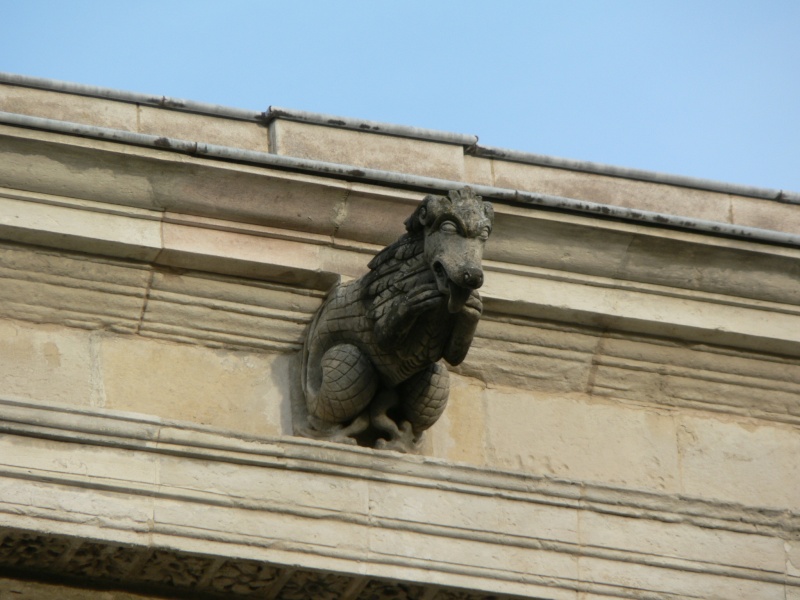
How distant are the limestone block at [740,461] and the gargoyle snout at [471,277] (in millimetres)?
1250

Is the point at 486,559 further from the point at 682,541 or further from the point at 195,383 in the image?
the point at 195,383

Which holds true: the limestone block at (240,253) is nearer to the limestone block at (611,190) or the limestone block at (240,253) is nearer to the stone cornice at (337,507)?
the stone cornice at (337,507)

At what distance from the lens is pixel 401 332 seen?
6.99 meters

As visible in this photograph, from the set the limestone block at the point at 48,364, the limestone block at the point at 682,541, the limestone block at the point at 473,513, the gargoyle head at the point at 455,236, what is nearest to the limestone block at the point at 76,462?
the limestone block at the point at 48,364

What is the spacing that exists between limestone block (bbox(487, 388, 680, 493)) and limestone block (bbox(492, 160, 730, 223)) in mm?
744

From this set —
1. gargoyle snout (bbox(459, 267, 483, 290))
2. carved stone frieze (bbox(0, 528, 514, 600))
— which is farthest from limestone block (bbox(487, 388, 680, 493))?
gargoyle snout (bbox(459, 267, 483, 290))

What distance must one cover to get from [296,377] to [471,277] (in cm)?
92

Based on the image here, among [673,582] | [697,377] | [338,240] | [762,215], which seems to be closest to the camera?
[673,582]

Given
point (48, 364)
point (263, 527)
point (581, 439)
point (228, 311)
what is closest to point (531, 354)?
point (581, 439)

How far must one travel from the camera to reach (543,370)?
7602mm

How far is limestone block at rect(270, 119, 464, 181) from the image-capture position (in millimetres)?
7645

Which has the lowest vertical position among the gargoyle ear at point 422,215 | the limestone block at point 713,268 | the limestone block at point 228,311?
the limestone block at point 228,311

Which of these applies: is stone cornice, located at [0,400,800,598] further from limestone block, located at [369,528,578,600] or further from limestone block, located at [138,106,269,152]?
limestone block, located at [138,106,269,152]

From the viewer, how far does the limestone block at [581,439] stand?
7.43 meters
